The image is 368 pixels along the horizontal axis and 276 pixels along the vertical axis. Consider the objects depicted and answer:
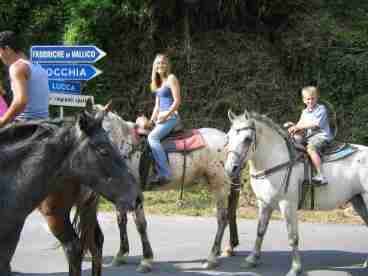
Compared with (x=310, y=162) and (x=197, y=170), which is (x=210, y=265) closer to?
(x=197, y=170)

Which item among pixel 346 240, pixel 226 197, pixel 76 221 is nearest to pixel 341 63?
pixel 346 240

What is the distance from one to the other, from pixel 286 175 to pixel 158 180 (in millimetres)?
1781

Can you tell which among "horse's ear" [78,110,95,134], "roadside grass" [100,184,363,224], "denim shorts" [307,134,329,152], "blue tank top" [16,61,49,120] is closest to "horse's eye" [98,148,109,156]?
"horse's ear" [78,110,95,134]

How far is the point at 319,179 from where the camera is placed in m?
6.88

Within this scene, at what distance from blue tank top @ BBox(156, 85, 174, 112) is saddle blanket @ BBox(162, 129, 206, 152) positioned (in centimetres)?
45

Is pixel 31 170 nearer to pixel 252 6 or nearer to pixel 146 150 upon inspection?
pixel 146 150

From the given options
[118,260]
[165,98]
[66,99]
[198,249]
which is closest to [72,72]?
[66,99]

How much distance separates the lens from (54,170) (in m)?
3.98

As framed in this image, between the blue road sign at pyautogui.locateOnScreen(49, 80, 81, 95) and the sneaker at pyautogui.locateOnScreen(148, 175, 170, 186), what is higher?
the blue road sign at pyautogui.locateOnScreen(49, 80, 81, 95)

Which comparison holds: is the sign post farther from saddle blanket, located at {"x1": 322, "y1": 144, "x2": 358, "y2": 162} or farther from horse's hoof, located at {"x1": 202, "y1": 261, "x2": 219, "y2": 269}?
saddle blanket, located at {"x1": 322, "y1": 144, "x2": 358, "y2": 162}

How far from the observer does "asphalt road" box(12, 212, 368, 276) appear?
708 cm

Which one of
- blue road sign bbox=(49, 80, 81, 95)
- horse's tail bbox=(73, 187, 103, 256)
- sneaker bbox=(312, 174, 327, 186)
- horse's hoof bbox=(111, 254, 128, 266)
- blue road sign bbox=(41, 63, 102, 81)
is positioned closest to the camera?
horse's tail bbox=(73, 187, 103, 256)

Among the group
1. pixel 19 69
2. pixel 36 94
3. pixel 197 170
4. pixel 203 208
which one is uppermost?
pixel 19 69

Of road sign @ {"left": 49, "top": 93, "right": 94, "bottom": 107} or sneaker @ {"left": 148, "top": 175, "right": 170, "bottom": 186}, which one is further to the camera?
road sign @ {"left": 49, "top": 93, "right": 94, "bottom": 107}
